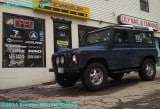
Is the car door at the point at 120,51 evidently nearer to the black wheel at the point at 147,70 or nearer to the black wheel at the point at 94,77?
the black wheel at the point at 94,77

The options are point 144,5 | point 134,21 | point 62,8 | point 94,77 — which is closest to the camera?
point 94,77

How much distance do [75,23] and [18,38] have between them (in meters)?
3.56

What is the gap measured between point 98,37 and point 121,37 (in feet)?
2.74

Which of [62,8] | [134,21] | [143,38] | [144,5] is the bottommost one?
[143,38]

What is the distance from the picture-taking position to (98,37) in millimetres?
11531

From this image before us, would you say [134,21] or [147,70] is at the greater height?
[134,21]

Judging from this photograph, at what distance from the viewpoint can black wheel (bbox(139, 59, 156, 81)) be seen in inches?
474

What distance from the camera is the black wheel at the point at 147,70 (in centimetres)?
1204

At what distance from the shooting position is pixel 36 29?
45.2 ft

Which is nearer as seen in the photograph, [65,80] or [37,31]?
[65,80]

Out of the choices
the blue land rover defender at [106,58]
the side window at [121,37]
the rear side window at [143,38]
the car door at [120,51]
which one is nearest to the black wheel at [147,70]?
the blue land rover defender at [106,58]

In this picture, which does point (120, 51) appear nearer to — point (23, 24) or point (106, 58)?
point (106, 58)

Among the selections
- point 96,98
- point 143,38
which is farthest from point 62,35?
point 96,98

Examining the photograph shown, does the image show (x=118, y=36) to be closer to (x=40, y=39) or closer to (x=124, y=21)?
(x=40, y=39)
